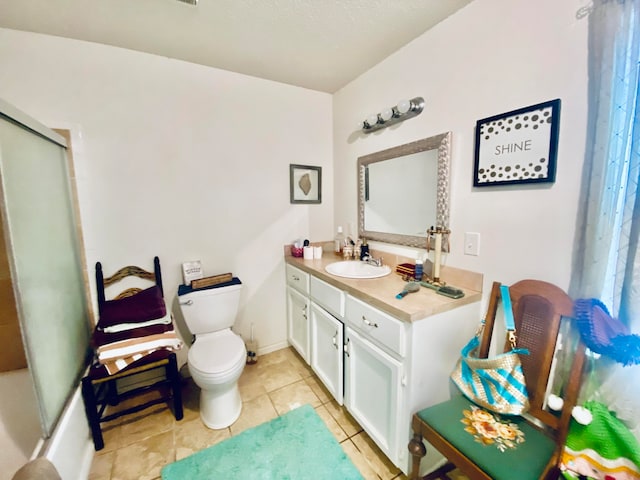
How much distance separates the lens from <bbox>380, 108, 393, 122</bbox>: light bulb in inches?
66.5

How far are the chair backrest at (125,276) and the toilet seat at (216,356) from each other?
1.57ft

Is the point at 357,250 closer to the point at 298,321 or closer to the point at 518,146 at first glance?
the point at 298,321

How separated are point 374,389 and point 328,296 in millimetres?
553

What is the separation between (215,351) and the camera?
1647mm

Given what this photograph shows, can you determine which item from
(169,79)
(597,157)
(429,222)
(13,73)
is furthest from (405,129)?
(13,73)

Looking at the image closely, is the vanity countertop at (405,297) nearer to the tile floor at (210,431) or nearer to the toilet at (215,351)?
the toilet at (215,351)

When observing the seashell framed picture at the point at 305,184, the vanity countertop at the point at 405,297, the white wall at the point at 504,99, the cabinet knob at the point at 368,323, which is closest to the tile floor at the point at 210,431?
the cabinet knob at the point at 368,323

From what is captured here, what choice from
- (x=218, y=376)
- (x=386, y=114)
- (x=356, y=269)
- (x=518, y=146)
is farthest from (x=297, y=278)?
(x=518, y=146)

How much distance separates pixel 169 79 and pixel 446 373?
238 cm

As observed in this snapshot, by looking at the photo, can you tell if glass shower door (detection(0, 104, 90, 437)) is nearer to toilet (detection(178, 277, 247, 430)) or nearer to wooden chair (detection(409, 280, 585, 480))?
toilet (detection(178, 277, 247, 430))

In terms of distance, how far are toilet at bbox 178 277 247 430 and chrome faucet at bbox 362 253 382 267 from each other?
939 mm

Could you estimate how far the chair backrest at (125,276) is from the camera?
1684 mm

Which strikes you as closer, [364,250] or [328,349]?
[328,349]

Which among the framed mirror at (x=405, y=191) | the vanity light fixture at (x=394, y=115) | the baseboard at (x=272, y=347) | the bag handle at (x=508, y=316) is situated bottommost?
the baseboard at (x=272, y=347)
